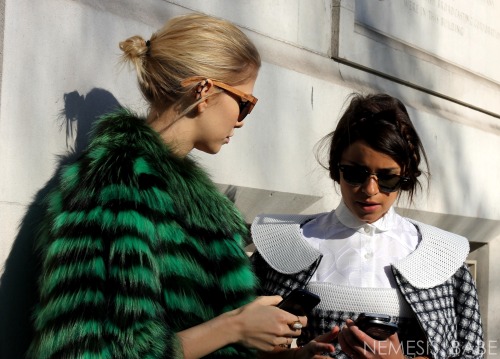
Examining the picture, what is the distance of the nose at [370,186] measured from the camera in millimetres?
3121

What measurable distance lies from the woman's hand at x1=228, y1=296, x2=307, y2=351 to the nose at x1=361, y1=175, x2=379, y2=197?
2.05 ft

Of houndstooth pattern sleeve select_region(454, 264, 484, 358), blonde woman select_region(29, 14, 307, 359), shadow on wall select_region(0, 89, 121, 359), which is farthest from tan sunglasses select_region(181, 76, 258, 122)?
houndstooth pattern sleeve select_region(454, 264, 484, 358)

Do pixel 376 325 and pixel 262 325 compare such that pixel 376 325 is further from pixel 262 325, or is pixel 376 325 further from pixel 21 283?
pixel 21 283

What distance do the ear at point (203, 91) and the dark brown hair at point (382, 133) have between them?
61 cm

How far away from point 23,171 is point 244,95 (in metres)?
0.70

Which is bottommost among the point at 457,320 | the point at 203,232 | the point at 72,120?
the point at 457,320

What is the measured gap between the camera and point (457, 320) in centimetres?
319

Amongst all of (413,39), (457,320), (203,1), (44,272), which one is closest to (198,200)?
(44,272)

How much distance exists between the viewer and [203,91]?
9.15ft

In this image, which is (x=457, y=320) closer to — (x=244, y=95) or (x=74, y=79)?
(x=244, y=95)

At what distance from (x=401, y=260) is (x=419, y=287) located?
0.12m

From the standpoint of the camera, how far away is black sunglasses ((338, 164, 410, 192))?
123 inches

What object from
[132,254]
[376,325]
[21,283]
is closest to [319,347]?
[376,325]

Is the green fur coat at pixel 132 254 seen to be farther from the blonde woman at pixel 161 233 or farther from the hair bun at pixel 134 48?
the hair bun at pixel 134 48
